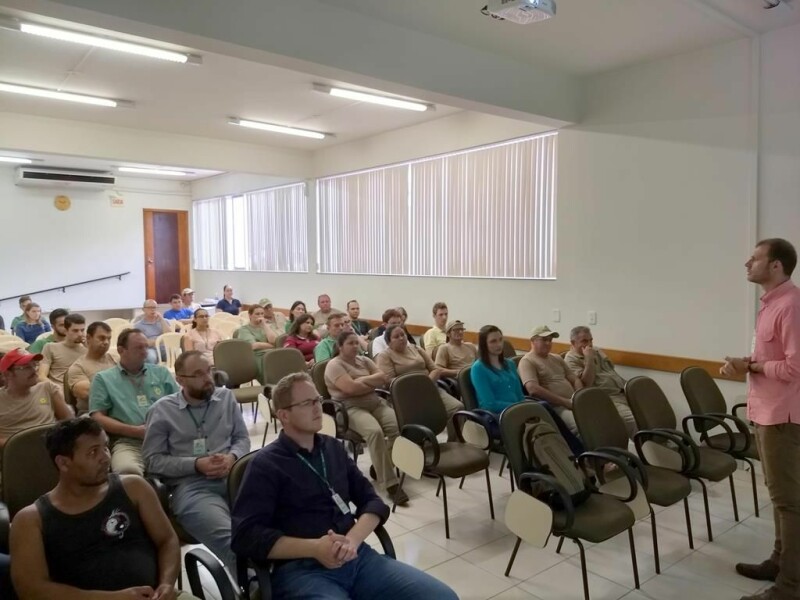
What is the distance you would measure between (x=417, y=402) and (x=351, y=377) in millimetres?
714

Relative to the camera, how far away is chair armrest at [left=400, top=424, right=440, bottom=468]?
337 centimetres

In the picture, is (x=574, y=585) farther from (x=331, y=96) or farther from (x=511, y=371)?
(x=331, y=96)

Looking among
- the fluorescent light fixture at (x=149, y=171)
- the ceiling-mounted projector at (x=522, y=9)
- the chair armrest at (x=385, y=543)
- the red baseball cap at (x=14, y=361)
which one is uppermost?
the fluorescent light fixture at (x=149, y=171)

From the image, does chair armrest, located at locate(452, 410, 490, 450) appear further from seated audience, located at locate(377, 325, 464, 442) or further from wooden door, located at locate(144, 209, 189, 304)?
wooden door, located at locate(144, 209, 189, 304)

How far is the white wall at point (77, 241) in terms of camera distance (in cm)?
1042

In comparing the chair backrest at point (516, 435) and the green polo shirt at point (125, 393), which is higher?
the green polo shirt at point (125, 393)

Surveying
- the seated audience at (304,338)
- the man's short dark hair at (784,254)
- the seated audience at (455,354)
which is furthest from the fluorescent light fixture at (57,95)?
the man's short dark hair at (784,254)

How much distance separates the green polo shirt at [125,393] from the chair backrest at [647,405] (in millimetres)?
2866

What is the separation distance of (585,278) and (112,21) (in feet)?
14.1

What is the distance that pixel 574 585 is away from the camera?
2834 millimetres

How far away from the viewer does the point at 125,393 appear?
323 centimetres

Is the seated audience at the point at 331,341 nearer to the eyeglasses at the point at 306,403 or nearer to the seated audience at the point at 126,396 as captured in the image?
the seated audience at the point at 126,396

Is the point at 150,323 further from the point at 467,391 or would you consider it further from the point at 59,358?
the point at 467,391

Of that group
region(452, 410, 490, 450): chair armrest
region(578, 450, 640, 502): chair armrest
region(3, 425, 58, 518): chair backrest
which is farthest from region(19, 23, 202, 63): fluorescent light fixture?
region(578, 450, 640, 502): chair armrest
